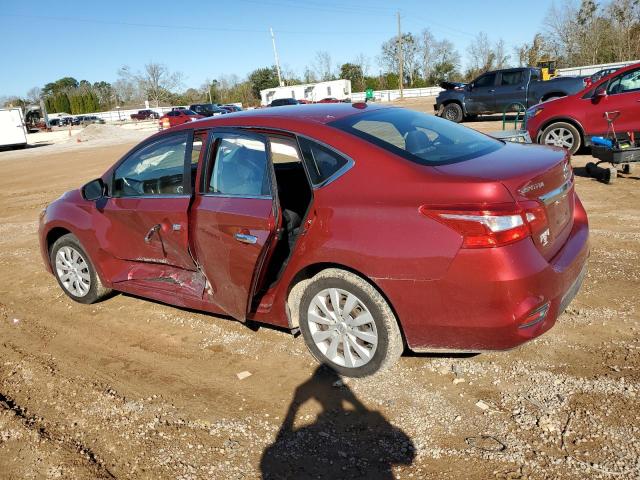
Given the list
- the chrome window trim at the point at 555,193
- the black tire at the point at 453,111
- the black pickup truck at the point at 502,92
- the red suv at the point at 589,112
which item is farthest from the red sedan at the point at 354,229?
the black tire at the point at 453,111

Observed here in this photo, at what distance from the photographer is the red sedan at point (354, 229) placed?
8.94 ft

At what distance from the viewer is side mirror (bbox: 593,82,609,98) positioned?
936cm

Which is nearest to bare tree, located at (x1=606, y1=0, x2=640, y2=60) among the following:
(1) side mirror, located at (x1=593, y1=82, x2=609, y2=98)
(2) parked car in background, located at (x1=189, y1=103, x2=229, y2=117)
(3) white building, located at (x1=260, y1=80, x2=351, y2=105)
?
(3) white building, located at (x1=260, y1=80, x2=351, y2=105)

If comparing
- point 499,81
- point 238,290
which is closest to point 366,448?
point 238,290

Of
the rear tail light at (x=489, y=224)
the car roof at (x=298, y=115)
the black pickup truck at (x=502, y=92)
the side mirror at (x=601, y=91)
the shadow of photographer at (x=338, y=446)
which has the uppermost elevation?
the black pickup truck at (x=502, y=92)

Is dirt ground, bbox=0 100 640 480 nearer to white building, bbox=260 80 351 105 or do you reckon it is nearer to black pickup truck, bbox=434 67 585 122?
black pickup truck, bbox=434 67 585 122

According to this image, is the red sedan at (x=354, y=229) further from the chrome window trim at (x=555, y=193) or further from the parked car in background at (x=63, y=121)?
the parked car in background at (x=63, y=121)

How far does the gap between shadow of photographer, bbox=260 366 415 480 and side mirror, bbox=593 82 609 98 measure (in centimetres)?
864

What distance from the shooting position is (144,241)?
4.23 meters

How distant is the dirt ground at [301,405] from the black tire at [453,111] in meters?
16.5

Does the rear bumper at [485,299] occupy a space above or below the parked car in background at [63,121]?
below

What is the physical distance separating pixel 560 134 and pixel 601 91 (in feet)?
3.28

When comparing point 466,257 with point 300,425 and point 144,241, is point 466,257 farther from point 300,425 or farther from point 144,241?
point 144,241

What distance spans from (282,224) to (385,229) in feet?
2.76
